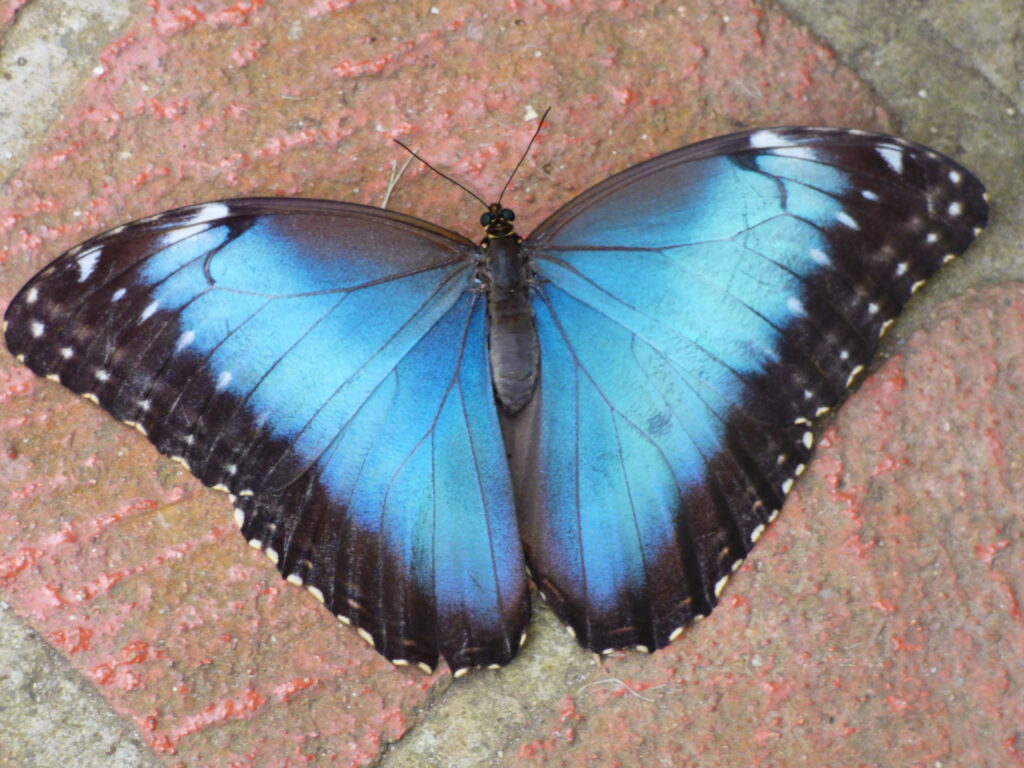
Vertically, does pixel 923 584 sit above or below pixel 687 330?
below

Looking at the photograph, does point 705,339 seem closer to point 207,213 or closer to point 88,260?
point 207,213

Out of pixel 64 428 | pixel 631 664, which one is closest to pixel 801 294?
pixel 631 664

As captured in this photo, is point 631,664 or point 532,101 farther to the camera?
point 532,101

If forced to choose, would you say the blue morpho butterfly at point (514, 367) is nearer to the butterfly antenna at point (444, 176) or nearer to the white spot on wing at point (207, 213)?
the white spot on wing at point (207, 213)

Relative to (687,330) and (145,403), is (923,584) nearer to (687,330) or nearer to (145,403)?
(687,330)

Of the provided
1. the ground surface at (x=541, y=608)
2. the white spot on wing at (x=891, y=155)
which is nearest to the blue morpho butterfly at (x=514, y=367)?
the white spot on wing at (x=891, y=155)

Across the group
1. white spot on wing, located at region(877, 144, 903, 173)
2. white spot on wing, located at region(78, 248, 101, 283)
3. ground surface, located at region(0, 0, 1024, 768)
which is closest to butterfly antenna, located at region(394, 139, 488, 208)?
ground surface, located at region(0, 0, 1024, 768)

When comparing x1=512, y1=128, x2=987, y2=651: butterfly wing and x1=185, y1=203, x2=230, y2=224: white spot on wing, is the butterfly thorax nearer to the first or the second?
x1=512, y1=128, x2=987, y2=651: butterfly wing
